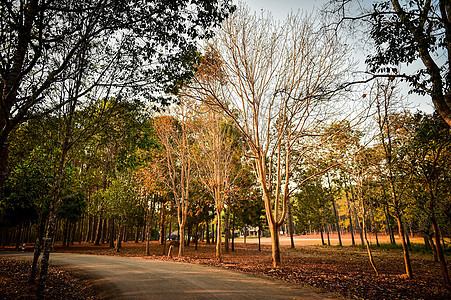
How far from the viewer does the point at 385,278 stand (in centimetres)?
940

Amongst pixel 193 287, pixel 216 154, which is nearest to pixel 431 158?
pixel 193 287

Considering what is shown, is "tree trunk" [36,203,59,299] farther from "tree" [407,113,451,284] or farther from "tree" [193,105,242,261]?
"tree" [407,113,451,284]

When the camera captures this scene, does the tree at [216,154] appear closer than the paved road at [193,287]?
No

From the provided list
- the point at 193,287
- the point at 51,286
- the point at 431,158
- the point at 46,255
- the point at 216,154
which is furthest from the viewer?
the point at 216,154

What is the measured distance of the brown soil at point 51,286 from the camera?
22.2ft

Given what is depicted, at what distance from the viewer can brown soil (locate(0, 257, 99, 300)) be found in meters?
6.78

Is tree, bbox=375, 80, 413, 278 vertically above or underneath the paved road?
above

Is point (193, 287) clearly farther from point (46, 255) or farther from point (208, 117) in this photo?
point (208, 117)

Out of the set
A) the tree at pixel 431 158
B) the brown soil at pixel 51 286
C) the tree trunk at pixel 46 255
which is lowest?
the brown soil at pixel 51 286

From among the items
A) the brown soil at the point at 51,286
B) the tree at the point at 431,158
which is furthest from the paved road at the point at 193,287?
the tree at the point at 431,158

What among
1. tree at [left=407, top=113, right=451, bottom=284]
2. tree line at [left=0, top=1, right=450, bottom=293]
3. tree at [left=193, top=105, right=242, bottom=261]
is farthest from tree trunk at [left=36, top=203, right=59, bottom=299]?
tree at [left=407, top=113, right=451, bottom=284]

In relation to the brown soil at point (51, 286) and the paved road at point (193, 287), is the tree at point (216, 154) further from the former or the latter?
the brown soil at point (51, 286)

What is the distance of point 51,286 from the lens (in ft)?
25.8

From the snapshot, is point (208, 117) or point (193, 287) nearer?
point (193, 287)
